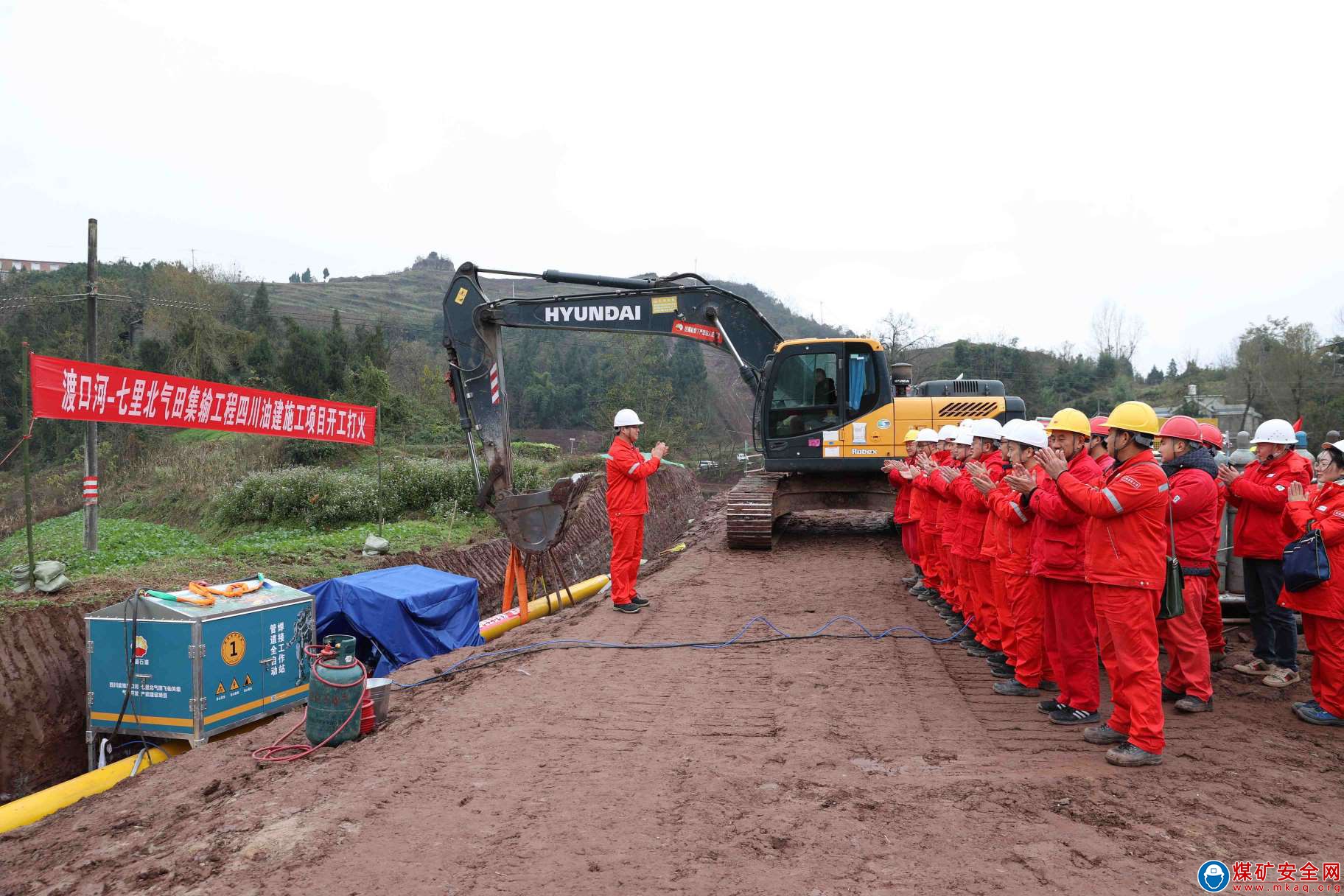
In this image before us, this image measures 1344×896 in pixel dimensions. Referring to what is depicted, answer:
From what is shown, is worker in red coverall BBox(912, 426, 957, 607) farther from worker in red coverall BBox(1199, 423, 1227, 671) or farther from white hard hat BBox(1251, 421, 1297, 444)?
white hard hat BBox(1251, 421, 1297, 444)

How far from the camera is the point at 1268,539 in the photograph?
5.98m

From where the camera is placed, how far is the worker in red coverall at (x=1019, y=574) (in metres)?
5.33

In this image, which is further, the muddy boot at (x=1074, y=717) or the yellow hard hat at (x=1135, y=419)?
the muddy boot at (x=1074, y=717)

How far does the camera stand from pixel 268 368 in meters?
30.0

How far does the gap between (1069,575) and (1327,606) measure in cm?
153

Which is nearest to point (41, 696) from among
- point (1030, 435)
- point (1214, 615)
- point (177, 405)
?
point (177, 405)

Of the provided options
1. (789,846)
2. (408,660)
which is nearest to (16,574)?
(408,660)

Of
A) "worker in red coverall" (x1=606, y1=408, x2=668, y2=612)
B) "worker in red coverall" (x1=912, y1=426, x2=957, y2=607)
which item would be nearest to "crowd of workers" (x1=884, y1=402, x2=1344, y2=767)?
"worker in red coverall" (x1=912, y1=426, x2=957, y2=607)

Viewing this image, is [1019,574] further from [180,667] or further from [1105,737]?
[180,667]

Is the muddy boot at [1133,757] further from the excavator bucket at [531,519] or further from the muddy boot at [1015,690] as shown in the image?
the excavator bucket at [531,519]

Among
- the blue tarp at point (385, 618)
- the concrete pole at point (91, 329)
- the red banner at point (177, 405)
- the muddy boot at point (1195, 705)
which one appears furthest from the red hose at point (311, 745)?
the concrete pole at point (91, 329)

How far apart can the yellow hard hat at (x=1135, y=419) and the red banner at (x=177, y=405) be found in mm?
10230

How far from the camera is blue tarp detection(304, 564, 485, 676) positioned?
326 inches

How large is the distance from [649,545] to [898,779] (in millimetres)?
12731
